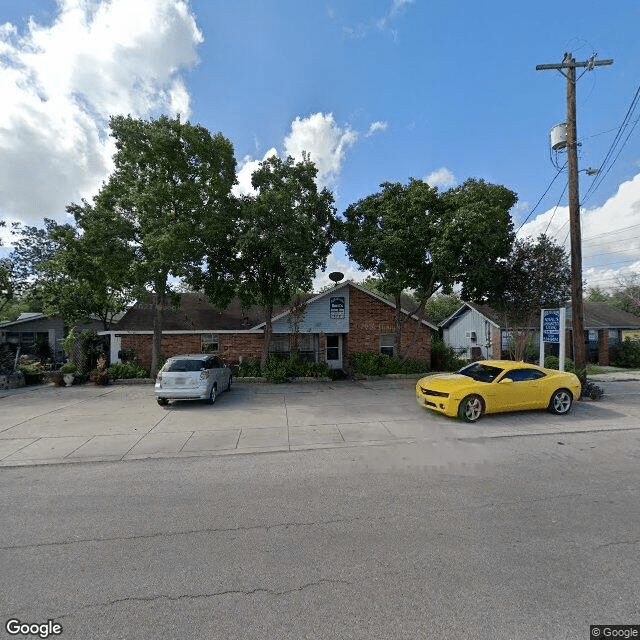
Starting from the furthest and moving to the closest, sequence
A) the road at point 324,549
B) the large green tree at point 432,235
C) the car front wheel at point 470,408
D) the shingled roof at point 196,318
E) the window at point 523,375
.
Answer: the shingled roof at point 196,318 → the large green tree at point 432,235 → the window at point 523,375 → the car front wheel at point 470,408 → the road at point 324,549

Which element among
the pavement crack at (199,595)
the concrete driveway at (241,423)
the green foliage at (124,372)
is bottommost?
the concrete driveway at (241,423)

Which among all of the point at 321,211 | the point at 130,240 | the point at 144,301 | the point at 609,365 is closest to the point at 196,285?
the point at 144,301

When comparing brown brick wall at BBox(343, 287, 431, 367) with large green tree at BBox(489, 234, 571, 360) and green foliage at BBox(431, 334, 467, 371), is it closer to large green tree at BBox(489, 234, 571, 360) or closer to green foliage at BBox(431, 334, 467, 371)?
green foliage at BBox(431, 334, 467, 371)

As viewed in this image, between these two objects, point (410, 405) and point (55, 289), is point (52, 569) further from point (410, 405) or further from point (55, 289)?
point (55, 289)

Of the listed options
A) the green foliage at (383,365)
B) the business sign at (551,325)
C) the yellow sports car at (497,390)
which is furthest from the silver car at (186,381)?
the business sign at (551,325)

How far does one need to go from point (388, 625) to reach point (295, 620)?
66cm

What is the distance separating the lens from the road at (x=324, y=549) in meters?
2.46

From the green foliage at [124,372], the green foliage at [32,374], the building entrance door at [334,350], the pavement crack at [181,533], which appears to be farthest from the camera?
the building entrance door at [334,350]

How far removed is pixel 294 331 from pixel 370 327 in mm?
4055

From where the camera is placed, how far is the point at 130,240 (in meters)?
13.6

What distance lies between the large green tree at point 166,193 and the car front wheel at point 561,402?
39.6 feet

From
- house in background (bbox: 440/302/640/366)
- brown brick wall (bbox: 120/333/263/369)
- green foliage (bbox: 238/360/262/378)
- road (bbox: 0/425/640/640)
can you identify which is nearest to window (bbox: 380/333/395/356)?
house in background (bbox: 440/302/640/366)

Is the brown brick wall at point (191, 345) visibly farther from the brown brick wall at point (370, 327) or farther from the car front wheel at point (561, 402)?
the car front wheel at point (561, 402)

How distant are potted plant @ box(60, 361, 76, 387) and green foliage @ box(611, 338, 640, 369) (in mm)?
30004
